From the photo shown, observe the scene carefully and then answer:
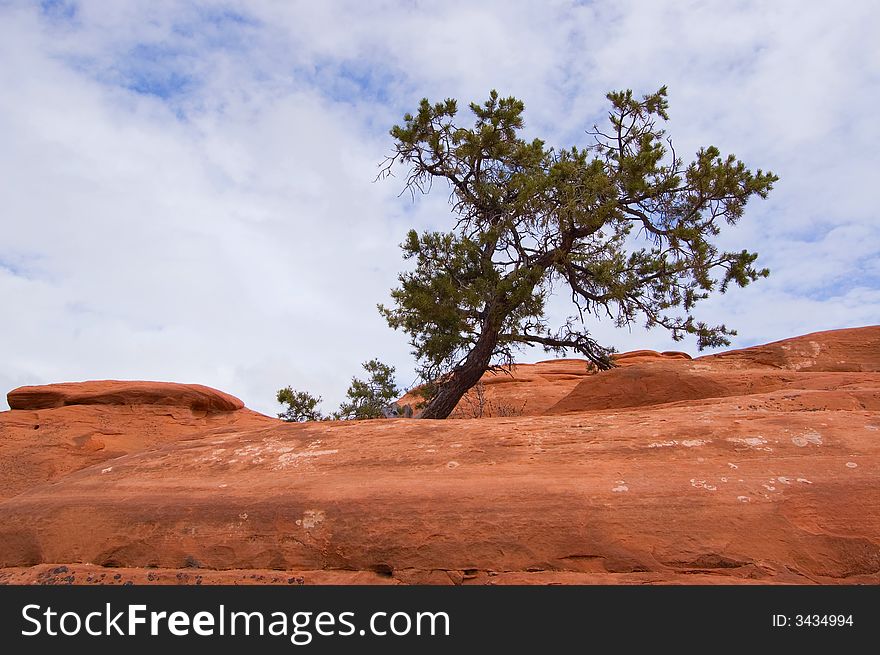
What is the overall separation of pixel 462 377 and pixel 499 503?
902 cm

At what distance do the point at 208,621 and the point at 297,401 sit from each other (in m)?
12.7

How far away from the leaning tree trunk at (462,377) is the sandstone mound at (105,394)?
199 inches

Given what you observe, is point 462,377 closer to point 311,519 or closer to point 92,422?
point 92,422

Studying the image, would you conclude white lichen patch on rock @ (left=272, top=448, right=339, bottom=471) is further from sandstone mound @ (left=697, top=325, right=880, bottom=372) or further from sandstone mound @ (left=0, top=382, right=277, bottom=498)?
sandstone mound @ (left=697, top=325, right=880, bottom=372)

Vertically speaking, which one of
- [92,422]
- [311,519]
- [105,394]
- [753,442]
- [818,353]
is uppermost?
[818,353]

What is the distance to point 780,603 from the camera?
4.05 metres

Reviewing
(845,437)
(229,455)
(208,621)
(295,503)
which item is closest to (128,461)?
(229,455)

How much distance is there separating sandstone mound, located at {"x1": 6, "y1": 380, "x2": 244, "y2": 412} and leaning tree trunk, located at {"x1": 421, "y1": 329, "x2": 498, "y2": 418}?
5.04 metres

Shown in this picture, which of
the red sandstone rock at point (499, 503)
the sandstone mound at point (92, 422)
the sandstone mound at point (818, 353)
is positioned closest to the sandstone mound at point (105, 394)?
the sandstone mound at point (92, 422)

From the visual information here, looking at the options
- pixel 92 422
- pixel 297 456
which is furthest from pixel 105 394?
pixel 297 456

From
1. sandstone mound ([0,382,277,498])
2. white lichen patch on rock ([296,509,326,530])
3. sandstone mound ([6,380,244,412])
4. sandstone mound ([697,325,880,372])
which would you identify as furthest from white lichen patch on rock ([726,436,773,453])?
sandstone mound ([6,380,244,412])

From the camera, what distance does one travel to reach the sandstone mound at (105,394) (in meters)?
11.6

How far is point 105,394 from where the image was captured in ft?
38.3

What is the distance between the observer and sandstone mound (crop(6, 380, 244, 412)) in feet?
38.1
